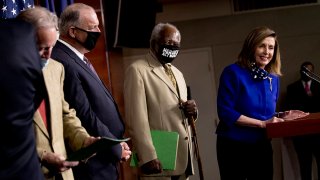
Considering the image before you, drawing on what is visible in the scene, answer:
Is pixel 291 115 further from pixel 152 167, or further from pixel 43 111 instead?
pixel 43 111

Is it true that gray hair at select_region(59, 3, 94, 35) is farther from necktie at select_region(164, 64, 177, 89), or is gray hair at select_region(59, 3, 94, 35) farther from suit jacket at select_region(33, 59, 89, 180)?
necktie at select_region(164, 64, 177, 89)

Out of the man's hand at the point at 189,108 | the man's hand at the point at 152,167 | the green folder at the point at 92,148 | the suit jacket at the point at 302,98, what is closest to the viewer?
the green folder at the point at 92,148

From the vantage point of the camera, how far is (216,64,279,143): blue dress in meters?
3.29

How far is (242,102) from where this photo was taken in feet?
11.0

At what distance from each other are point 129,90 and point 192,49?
222 inches

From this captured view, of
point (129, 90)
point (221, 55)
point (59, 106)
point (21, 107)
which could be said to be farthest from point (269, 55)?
point (221, 55)

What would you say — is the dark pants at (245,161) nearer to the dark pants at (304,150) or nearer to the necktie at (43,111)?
the dark pants at (304,150)

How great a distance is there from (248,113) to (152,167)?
0.66 meters

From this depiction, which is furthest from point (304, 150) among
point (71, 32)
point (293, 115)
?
point (71, 32)

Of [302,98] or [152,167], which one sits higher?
[152,167]

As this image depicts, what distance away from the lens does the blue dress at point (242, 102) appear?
329 cm

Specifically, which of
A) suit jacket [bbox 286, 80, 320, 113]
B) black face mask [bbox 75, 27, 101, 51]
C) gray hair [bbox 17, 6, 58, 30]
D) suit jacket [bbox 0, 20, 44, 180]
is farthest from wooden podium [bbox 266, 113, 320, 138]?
suit jacket [bbox 286, 80, 320, 113]

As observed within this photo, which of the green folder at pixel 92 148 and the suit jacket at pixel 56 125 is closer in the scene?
the green folder at pixel 92 148

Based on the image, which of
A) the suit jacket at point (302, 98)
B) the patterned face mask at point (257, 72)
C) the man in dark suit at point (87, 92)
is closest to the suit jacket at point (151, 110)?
the man in dark suit at point (87, 92)
